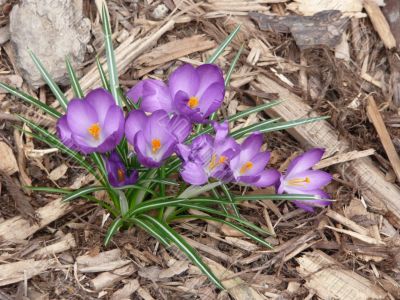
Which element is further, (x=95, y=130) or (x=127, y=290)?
(x=127, y=290)

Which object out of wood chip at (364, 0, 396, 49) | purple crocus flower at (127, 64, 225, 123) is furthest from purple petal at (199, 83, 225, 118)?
wood chip at (364, 0, 396, 49)

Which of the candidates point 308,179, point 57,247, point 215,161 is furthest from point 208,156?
point 57,247

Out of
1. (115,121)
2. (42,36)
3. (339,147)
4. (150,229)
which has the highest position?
(42,36)

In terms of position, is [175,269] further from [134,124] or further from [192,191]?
[134,124]

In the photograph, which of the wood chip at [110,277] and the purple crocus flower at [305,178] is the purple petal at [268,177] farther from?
the wood chip at [110,277]

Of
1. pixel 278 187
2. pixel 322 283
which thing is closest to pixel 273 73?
pixel 278 187

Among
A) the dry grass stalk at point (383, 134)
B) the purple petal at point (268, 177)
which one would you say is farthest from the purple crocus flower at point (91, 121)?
the dry grass stalk at point (383, 134)

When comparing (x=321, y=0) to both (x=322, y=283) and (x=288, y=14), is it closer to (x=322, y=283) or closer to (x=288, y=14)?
(x=288, y=14)
